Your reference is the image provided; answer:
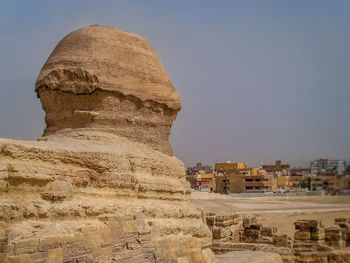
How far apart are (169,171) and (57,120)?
8.34 ft

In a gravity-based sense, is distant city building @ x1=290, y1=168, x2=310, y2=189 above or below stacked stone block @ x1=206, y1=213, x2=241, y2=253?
above

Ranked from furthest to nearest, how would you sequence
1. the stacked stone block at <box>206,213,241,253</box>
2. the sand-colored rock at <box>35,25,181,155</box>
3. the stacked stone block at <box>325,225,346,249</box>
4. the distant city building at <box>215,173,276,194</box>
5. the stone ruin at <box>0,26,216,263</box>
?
1. the distant city building at <box>215,173,276,194</box>
2. the stacked stone block at <box>325,225,346,249</box>
3. the stacked stone block at <box>206,213,241,253</box>
4. the sand-colored rock at <box>35,25,181,155</box>
5. the stone ruin at <box>0,26,216,263</box>

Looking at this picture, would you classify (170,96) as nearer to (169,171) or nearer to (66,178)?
(169,171)

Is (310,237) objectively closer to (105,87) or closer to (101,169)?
(105,87)

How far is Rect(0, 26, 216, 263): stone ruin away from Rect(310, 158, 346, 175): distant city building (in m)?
3.06

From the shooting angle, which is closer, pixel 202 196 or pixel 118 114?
pixel 118 114

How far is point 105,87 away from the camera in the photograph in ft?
29.8

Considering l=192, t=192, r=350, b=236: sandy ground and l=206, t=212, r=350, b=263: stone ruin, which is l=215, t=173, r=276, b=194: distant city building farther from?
l=206, t=212, r=350, b=263: stone ruin

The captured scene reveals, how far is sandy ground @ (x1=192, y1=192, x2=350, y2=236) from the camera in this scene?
3084cm

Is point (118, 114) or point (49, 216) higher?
point (118, 114)

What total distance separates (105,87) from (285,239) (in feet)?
37.9

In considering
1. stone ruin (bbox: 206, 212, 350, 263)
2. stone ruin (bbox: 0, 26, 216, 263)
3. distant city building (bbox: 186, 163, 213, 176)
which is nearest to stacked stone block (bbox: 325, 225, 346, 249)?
stone ruin (bbox: 206, 212, 350, 263)

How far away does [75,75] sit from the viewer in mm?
9125

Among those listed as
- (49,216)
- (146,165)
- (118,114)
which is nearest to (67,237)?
(49,216)
